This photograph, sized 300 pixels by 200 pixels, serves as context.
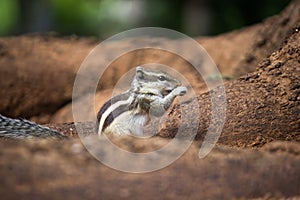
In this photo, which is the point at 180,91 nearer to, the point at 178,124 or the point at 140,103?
the point at 140,103

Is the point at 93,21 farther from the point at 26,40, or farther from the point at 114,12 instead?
the point at 26,40

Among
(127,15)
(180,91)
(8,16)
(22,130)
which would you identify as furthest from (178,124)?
(127,15)

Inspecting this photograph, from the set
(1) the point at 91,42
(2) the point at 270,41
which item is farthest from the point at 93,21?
(2) the point at 270,41

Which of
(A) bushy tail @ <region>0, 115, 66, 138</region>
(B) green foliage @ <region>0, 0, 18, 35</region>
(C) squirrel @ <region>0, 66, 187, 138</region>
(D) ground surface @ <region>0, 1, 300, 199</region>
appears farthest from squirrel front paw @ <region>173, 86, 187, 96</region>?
(B) green foliage @ <region>0, 0, 18, 35</region>

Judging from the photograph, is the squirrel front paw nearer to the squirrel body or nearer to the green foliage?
the squirrel body

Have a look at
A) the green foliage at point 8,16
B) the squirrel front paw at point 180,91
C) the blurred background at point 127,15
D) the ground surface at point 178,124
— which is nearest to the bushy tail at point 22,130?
the ground surface at point 178,124

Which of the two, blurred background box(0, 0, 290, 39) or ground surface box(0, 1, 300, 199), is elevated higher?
blurred background box(0, 0, 290, 39)
